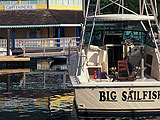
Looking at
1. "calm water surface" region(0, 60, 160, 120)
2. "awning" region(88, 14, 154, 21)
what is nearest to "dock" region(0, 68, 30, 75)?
"calm water surface" region(0, 60, 160, 120)

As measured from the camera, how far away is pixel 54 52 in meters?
35.1

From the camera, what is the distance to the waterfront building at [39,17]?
39406 millimetres

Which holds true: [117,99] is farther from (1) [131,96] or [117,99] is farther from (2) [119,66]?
(2) [119,66]

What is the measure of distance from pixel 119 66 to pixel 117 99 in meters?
2.50

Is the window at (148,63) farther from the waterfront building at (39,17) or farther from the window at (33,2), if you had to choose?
the window at (33,2)

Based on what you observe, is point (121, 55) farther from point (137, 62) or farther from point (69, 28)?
point (69, 28)

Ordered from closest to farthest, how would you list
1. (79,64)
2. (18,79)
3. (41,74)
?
(79,64) < (18,79) < (41,74)

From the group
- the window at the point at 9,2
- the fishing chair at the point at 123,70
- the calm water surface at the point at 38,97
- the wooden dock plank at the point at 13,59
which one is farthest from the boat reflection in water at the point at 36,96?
the window at the point at 9,2

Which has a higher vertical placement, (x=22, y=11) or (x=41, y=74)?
(x=22, y=11)

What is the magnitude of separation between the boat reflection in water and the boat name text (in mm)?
1984

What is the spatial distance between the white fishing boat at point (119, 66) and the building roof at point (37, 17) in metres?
19.5

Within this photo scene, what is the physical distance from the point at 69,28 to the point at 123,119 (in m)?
28.3

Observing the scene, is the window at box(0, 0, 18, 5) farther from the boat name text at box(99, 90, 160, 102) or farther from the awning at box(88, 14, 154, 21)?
the boat name text at box(99, 90, 160, 102)

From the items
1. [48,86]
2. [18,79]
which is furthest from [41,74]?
[48,86]
